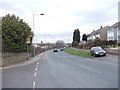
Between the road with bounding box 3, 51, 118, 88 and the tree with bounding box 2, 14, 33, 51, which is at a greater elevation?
the tree with bounding box 2, 14, 33, 51

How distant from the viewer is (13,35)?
2212cm

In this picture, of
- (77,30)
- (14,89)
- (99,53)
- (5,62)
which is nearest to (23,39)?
(5,62)

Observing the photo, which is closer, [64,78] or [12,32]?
[64,78]

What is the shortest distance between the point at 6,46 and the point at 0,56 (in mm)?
2345

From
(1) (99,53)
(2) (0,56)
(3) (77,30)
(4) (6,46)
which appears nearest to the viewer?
(2) (0,56)

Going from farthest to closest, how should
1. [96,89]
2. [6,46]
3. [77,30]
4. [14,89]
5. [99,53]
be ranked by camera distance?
[77,30] < [99,53] < [6,46] < [14,89] < [96,89]

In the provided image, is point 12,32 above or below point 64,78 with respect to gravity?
above

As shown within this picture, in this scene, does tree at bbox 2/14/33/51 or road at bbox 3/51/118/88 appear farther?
tree at bbox 2/14/33/51

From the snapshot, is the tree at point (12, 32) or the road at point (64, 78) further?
the tree at point (12, 32)

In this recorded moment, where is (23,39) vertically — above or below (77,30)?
below

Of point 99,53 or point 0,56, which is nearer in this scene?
point 0,56

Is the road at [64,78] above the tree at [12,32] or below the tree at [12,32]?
below

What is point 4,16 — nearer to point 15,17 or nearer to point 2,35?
point 15,17

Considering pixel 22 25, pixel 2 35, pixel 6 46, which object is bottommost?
pixel 6 46
